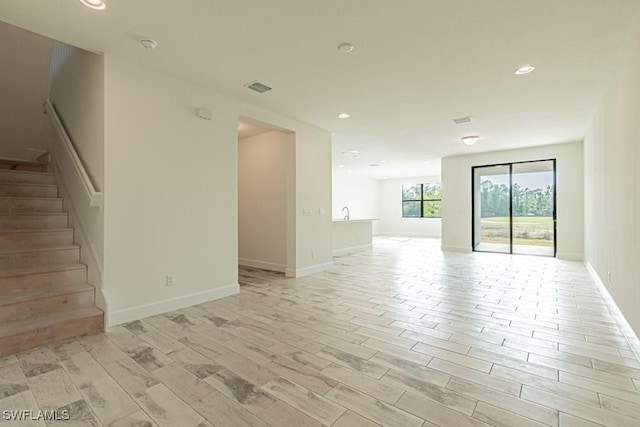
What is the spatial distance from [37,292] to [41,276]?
7.8 inches

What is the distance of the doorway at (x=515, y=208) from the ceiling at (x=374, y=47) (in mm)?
2954

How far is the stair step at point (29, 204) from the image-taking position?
3.60 meters

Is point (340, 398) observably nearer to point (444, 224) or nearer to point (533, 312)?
point (533, 312)

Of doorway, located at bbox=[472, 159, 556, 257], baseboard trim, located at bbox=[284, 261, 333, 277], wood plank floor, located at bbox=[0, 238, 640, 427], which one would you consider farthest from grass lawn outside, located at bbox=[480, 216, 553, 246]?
baseboard trim, located at bbox=[284, 261, 333, 277]

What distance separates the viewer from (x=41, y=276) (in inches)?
116

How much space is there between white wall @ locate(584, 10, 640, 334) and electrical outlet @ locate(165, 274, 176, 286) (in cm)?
447

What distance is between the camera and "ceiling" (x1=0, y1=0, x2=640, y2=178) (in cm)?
233

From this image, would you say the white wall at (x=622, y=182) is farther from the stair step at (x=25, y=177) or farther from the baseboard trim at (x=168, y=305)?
the stair step at (x=25, y=177)

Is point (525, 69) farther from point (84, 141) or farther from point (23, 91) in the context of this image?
point (23, 91)

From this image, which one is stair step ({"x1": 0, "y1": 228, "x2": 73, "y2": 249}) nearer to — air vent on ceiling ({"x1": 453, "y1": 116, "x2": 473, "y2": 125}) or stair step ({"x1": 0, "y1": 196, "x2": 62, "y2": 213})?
stair step ({"x1": 0, "y1": 196, "x2": 62, "y2": 213})

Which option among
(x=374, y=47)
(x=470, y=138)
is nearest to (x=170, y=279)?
(x=374, y=47)

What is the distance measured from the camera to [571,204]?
6.90m

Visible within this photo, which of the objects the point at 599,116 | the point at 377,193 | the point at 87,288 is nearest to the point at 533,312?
the point at 599,116

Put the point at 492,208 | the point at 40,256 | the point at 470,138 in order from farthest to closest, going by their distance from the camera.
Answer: the point at 492,208
the point at 470,138
the point at 40,256
